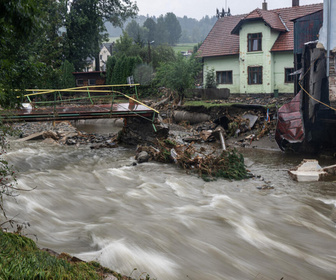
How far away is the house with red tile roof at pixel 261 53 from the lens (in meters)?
30.0

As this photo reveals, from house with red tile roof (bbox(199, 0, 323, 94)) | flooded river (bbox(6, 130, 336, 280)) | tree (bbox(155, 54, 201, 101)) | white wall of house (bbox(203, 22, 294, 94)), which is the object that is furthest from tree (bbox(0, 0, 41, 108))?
house with red tile roof (bbox(199, 0, 323, 94))

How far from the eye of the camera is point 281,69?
30312 mm

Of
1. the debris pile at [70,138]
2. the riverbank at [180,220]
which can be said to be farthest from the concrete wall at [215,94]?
the riverbank at [180,220]

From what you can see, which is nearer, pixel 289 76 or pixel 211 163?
pixel 211 163

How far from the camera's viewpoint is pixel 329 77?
48.2ft

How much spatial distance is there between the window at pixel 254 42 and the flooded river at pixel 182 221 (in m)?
20.0

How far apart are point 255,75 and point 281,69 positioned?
2.08m

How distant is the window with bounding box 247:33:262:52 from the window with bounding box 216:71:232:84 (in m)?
2.90

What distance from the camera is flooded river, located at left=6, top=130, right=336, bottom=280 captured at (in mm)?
5703

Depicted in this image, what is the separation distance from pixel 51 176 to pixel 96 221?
178 inches

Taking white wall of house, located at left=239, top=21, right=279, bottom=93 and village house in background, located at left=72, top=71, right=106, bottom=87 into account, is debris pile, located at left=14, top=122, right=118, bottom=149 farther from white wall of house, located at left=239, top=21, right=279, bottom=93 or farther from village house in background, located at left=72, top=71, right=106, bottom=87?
village house in background, located at left=72, top=71, right=106, bottom=87

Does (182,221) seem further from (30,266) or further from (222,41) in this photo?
(222,41)

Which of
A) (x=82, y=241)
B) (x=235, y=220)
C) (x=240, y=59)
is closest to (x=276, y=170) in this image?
(x=235, y=220)

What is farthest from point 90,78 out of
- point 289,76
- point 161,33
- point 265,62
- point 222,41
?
point 161,33
